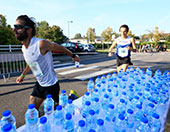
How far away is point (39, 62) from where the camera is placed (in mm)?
1987

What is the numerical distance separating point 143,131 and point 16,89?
16.5ft

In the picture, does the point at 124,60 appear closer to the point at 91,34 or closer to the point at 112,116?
the point at 112,116

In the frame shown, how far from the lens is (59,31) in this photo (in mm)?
34219

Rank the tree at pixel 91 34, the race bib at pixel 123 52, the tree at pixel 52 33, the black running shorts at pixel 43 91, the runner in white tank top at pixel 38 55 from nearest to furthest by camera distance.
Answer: the runner in white tank top at pixel 38 55
the black running shorts at pixel 43 91
the race bib at pixel 123 52
the tree at pixel 52 33
the tree at pixel 91 34

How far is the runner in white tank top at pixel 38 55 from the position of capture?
180 centimetres

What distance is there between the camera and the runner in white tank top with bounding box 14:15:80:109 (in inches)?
71.1

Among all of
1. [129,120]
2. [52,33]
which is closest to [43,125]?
[129,120]

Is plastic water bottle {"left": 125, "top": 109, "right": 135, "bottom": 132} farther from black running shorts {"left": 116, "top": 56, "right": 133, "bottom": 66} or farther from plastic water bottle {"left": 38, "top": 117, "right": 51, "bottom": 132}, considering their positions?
black running shorts {"left": 116, "top": 56, "right": 133, "bottom": 66}

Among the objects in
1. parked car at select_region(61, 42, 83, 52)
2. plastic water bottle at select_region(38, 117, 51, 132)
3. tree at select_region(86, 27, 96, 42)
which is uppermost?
tree at select_region(86, 27, 96, 42)

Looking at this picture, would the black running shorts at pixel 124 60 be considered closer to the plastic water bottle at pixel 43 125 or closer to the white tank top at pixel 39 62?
the white tank top at pixel 39 62

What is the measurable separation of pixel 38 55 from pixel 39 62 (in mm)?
137

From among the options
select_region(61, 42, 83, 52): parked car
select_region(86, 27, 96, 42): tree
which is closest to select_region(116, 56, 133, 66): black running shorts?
select_region(61, 42, 83, 52): parked car

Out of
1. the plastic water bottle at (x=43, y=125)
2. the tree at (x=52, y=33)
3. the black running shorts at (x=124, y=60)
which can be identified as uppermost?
the tree at (x=52, y=33)

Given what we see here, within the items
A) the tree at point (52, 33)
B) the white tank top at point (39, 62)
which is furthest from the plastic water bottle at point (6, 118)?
the tree at point (52, 33)
